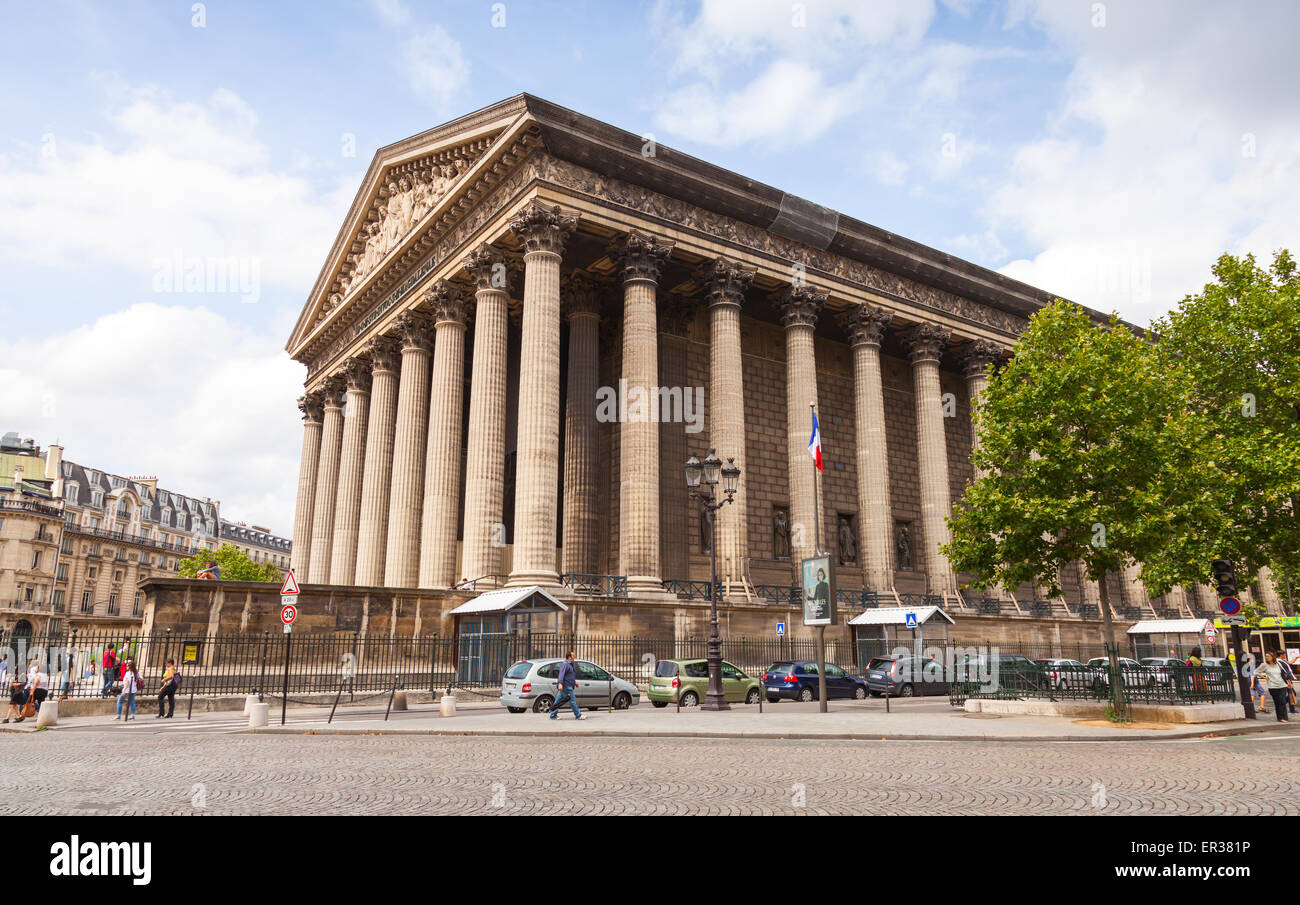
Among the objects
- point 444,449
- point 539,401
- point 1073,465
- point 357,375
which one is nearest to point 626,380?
point 539,401

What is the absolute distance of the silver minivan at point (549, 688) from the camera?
2192cm

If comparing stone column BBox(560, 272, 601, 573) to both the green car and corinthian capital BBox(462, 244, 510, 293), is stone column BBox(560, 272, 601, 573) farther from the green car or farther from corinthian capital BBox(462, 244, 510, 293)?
the green car

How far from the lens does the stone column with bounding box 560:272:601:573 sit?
35.1 m

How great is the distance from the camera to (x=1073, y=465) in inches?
869

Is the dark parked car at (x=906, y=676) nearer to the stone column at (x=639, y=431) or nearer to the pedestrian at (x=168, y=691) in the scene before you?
the stone column at (x=639, y=431)

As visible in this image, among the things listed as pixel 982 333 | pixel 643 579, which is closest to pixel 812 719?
pixel 643 579

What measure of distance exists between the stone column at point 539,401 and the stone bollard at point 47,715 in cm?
1266

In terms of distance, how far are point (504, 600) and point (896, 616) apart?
14141 mm

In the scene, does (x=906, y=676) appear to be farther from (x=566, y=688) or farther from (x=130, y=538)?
(x=130, y=538)

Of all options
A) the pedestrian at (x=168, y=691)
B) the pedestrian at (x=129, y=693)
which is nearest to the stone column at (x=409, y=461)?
the pedestrian at (x=168, y=691)

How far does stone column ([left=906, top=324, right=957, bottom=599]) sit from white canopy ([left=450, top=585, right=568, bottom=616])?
20.5 m

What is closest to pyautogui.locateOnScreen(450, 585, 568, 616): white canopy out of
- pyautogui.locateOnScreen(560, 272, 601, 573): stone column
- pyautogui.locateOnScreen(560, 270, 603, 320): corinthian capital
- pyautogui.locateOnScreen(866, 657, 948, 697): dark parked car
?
pyautogui.locateOnScreen(560, 272, 601, 573): stone column

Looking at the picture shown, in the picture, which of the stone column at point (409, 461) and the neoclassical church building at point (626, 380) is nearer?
the neoclassical church building at point (626, 380)
